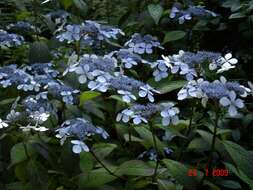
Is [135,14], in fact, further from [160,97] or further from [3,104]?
[3,104]

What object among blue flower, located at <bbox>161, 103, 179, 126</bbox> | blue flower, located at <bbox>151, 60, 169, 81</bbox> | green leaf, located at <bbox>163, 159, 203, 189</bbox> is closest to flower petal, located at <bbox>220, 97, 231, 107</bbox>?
blue flower, located at <bbox>161, 103, 179, 126</bbox>

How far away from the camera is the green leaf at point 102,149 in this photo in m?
1.60

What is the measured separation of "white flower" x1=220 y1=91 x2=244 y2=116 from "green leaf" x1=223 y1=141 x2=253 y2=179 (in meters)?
0.17

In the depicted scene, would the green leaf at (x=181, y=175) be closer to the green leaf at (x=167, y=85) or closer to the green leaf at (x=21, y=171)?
the green leaf at (x=167, y=85)

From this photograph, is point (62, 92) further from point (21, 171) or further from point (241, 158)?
point (241, 158)

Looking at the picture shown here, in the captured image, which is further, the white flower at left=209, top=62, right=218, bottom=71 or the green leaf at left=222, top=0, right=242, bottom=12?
the green leaf at left=222, top=0, right=242, bottom=12

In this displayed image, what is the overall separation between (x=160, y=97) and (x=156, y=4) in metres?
0.50

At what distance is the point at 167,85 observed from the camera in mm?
1849

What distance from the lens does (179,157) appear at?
5.67 feet

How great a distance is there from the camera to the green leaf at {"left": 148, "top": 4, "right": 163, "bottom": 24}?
2331mm

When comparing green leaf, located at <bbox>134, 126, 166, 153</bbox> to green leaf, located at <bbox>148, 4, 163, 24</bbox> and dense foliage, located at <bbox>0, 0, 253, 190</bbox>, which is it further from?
green leaf, located at <bbox>148, 4, 163, 24</bbox>

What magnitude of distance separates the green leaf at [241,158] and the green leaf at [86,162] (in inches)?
16.9

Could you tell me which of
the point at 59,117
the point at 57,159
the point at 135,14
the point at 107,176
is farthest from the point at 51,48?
the point at 107,176

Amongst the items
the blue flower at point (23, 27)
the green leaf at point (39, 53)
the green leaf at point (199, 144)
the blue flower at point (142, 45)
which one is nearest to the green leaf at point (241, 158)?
the green leaf at point (199, 144)
